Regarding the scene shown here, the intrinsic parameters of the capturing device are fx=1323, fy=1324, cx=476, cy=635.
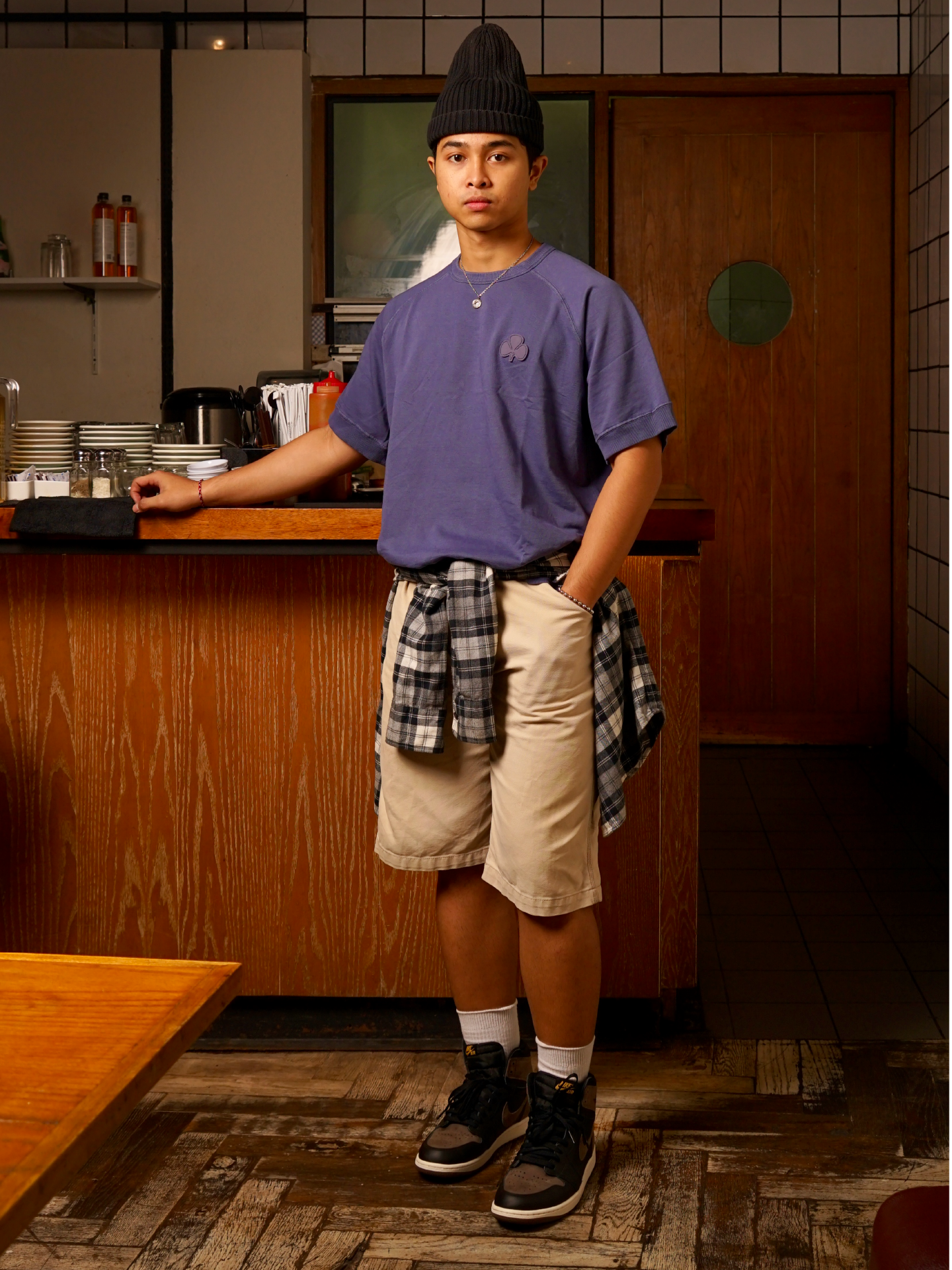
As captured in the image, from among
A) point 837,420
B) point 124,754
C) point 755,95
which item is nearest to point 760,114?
point 755,95

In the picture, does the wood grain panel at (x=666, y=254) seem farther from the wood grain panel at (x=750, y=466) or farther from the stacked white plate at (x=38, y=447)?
the stacked white plate at (x=38, y=447)

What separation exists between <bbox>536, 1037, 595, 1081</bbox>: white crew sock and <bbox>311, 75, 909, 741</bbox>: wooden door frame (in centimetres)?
312

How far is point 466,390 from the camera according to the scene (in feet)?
5.87

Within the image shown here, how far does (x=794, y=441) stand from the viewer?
472 centimetres

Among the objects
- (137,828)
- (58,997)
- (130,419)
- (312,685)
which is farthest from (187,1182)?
(130,419)

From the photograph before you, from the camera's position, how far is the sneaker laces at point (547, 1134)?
186 centimetres

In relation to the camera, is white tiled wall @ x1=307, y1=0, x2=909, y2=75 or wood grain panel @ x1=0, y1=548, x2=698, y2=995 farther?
white tiled wall @ x1=307, y1=0, x2=909, y2=75

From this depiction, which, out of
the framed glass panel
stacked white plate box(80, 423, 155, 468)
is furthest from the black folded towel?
the framed glass panel

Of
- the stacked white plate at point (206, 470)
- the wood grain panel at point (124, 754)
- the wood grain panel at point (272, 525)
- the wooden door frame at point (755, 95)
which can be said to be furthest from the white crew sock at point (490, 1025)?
the wooden door frame at point (755, 95)

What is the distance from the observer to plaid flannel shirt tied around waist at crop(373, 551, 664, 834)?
180cm

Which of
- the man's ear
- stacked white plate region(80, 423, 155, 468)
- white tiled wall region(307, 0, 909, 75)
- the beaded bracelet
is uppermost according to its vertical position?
white tiled wall region(307, 0, 909, 75)

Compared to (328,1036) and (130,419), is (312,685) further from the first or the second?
(130,419)

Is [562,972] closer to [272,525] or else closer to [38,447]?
[272,525]

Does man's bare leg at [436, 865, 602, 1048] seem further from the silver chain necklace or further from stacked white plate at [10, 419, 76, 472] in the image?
stacked white plate at [10, 419, 76, 472]
